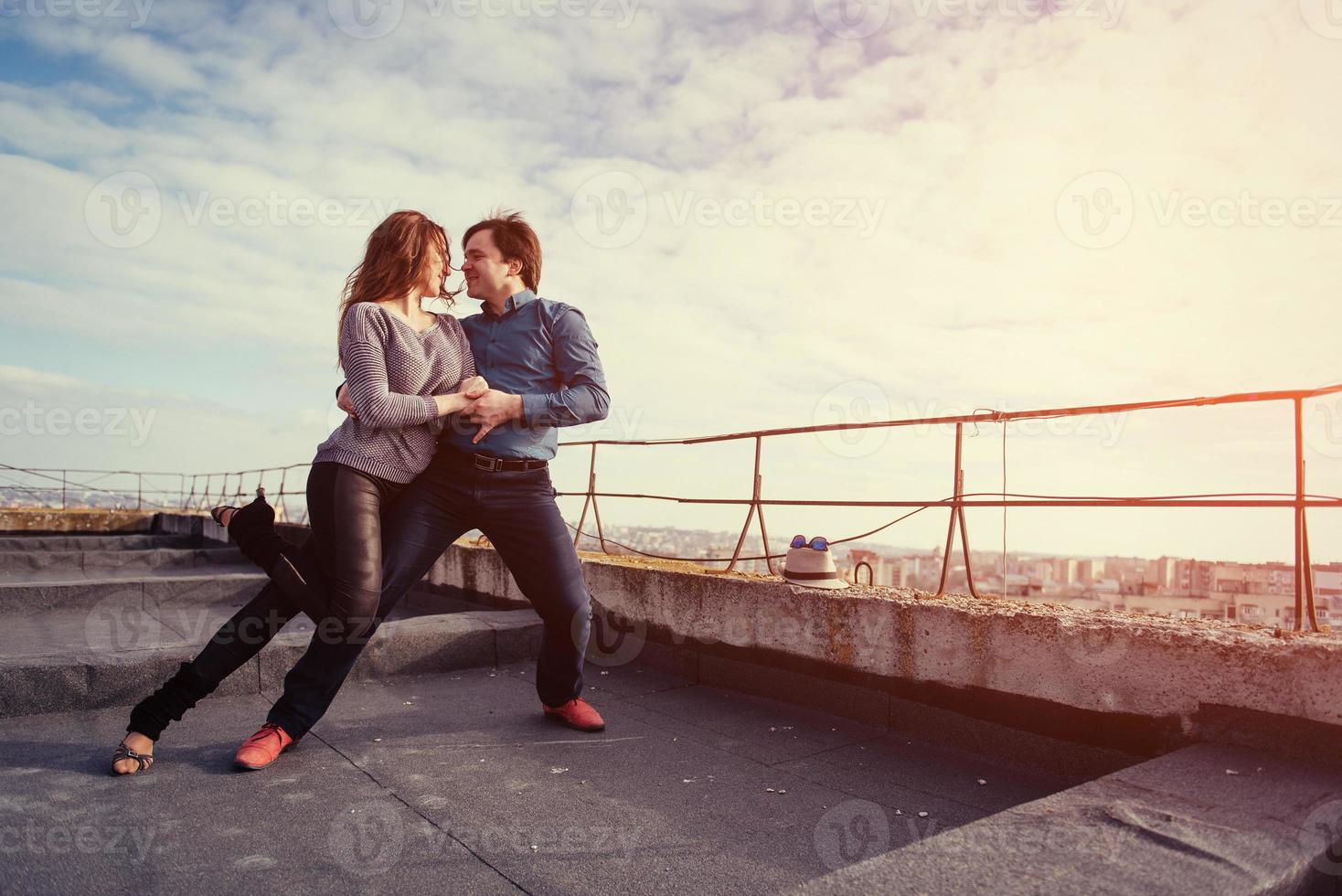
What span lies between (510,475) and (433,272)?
0.80 meters

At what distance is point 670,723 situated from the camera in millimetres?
3488

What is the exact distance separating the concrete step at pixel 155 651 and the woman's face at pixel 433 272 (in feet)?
6.48

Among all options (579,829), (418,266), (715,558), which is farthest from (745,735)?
(418,266)

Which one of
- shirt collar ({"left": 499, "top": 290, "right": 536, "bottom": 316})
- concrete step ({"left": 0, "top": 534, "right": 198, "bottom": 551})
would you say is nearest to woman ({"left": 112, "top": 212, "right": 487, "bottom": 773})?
shirt collar ({"left": 499, "top": 290, "right": 536, "bottom": 316})

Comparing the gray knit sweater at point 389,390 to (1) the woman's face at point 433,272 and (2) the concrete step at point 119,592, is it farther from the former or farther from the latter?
(2) the concrete step at point 119,592

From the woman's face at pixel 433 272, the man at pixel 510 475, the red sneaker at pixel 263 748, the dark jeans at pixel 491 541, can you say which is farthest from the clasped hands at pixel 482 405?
the red sneaker at pixel 263 748

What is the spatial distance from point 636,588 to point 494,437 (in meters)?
1.84

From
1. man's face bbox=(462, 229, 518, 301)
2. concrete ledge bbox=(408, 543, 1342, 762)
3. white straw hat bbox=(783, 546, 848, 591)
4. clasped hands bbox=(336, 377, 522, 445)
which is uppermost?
man's face bbox=(462, 229, 518, 301)

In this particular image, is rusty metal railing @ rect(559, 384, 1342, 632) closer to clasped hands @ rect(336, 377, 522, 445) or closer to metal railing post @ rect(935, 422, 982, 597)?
metal railing post @ rect(935, 422, 982, 597)

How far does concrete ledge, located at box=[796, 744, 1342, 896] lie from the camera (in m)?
1.55

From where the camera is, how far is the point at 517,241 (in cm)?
325

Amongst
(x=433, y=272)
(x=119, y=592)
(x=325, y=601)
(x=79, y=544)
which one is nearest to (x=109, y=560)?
(x=79, y=544)

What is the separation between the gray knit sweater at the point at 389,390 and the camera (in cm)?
272

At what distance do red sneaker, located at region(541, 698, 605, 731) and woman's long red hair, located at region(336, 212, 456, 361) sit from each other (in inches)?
69.1
